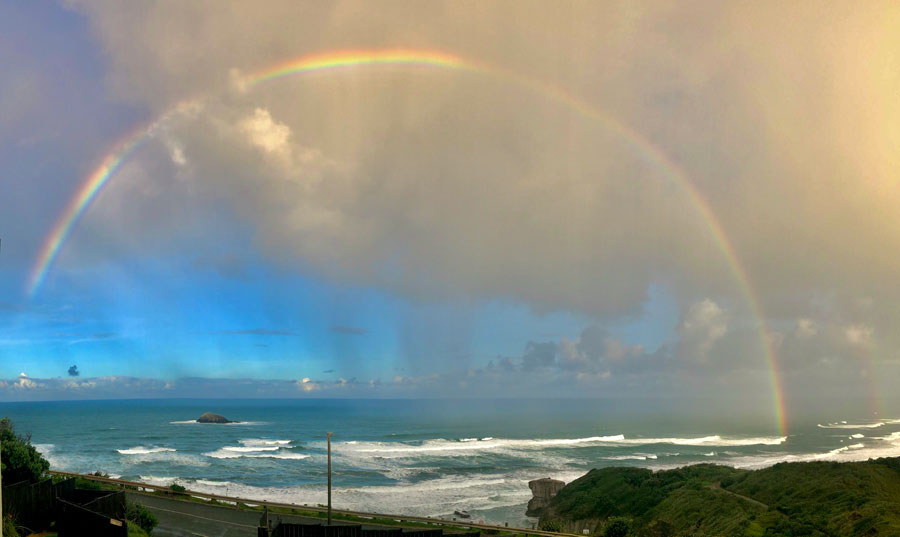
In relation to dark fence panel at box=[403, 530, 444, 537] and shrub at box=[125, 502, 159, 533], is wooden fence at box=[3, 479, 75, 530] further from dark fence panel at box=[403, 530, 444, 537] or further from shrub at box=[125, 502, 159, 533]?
dark fence panel at box=[403, 530, 444, 537]

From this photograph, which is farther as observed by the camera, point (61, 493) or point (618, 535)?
point (618, 535)

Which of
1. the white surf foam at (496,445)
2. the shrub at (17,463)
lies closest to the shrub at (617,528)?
the shrub at (17,463)

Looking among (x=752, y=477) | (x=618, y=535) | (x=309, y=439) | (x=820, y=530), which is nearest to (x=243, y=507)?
(x=618, y=535)

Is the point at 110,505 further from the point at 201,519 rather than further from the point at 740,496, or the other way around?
the point at 740,496

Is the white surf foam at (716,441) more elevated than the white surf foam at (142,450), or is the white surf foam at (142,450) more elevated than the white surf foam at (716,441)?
the white surf foam at (142,450)

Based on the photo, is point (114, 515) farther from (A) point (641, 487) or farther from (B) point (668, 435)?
(B) point (668, 435)

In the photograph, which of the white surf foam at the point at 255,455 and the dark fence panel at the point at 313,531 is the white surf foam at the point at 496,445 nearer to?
the white surf foam at the point at 255,455

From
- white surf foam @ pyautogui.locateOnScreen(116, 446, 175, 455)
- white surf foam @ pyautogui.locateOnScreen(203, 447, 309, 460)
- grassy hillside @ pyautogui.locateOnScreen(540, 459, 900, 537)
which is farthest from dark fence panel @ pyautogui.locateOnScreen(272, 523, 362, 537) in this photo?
white surf foam @ pyautogui.locateOnScreen(116, 446, 175, 455)
